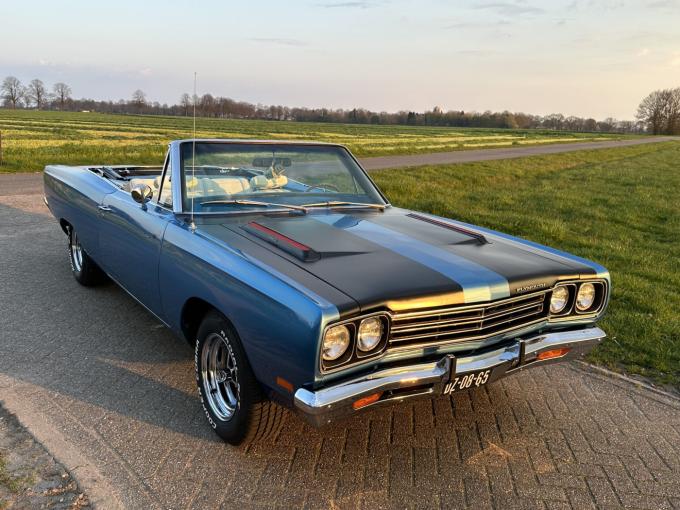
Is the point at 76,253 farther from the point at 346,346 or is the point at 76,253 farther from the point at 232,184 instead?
the point at 346,346

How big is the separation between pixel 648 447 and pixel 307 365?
199 cm

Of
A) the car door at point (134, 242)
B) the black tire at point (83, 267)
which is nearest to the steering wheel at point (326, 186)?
the car door at point (134, 242)

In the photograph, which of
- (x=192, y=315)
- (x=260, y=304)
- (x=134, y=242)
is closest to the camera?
(x=260, y=304)

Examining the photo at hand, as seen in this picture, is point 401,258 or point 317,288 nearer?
point 317,288

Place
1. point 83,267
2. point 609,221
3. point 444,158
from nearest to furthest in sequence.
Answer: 1. point 83,267
2. point 609,221
3. point 444,158

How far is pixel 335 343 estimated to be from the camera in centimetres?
227

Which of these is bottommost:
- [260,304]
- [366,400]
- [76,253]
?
[76,253]

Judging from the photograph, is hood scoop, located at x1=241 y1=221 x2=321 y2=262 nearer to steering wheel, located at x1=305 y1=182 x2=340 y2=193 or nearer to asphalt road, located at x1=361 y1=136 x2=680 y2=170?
steering wheel, located at x1=305 y1=182 x2=340 y2=193

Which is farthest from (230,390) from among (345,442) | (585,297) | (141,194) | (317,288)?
(585,297)

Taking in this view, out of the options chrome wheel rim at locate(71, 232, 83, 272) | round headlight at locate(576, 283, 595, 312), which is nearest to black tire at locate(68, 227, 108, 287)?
chrome wheel rim at locate(71, 232, 83, 272)

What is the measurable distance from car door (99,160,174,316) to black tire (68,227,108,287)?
72 centimetres

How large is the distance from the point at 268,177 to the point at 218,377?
1.53 m

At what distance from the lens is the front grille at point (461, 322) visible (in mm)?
2432

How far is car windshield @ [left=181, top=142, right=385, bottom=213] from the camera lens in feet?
11.6
